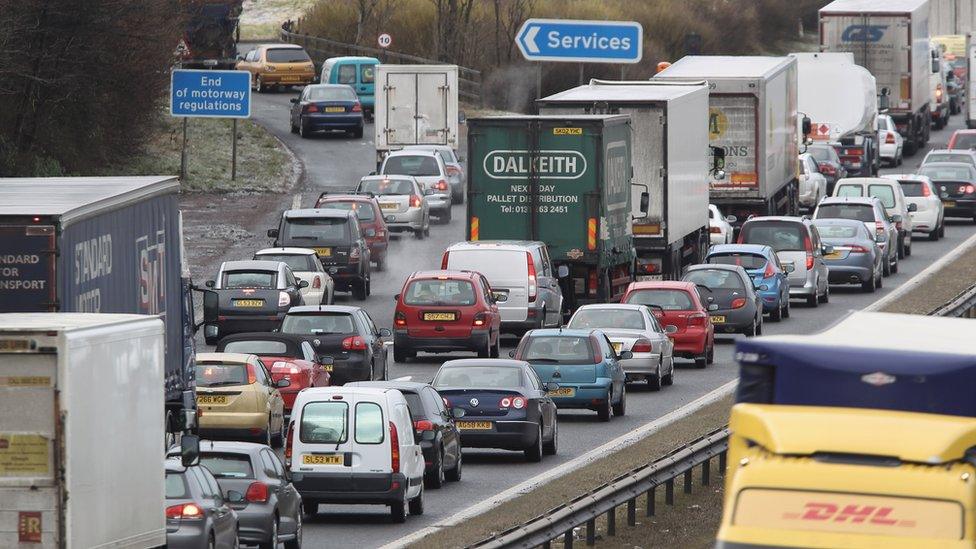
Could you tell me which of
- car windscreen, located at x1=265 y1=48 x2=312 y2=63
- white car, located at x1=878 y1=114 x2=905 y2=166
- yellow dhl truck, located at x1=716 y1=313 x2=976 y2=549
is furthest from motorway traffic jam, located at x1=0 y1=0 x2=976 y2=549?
car windscreen, located at x1=265 y1=48 x2=312 y2=63

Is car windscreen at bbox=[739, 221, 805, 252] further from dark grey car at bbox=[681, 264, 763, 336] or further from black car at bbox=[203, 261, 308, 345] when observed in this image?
black car at bbox=[203, 261, 308, 345]

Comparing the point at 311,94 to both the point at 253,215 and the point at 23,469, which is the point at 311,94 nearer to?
the point at 253,215

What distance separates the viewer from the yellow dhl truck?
9.04 meters

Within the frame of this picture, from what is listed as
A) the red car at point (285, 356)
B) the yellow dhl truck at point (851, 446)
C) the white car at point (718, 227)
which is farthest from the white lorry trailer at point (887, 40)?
the yellow dhl truck at point (851, 446)

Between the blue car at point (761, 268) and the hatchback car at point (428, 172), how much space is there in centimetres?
1471

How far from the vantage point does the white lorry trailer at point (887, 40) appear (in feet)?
217

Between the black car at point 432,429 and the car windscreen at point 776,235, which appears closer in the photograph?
the black car at point 432,429

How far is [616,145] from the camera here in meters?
36.8

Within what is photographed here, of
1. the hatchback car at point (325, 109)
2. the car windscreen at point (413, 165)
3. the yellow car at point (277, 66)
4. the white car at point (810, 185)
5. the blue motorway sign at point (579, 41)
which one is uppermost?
the yellow car at point (277, 66)

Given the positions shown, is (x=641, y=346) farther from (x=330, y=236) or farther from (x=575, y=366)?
(x=330, y=236)

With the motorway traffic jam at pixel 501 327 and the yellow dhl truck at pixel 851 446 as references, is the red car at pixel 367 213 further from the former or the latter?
the yellow dhl truck at pixel 851 446

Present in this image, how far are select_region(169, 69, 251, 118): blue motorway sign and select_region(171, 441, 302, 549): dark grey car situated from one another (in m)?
34.1

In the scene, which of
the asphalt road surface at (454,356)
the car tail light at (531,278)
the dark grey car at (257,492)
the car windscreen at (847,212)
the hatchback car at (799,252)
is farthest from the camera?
the car windscreen at (847,212)

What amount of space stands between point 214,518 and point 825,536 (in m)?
8.88
